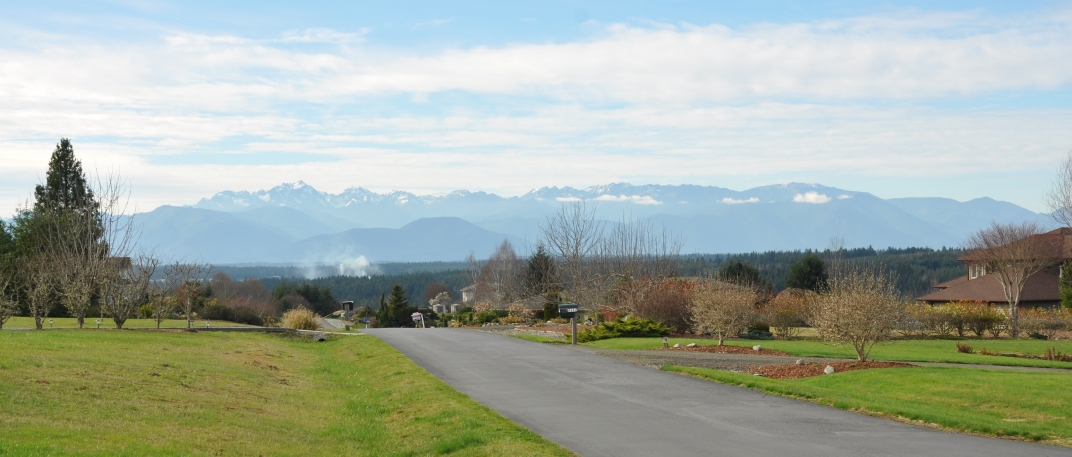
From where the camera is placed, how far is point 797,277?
68312 mm

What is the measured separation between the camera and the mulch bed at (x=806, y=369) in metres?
21.1

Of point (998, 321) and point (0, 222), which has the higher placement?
point (0, 222)

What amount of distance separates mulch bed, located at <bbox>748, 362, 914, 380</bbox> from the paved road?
8.89 ft

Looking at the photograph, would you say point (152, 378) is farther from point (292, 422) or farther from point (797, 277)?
point (797, 277)

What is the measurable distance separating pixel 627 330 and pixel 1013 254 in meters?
23.6

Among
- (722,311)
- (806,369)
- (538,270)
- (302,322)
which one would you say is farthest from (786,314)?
(538,270)

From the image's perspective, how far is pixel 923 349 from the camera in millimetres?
30344

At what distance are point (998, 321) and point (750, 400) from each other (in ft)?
94.6

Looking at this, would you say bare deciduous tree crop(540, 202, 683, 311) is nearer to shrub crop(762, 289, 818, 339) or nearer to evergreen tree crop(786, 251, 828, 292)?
shrub crop(762, 289, 818, 339)

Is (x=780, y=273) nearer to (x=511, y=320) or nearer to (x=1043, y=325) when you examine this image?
(x=511, y=320)

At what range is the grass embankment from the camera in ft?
36.5

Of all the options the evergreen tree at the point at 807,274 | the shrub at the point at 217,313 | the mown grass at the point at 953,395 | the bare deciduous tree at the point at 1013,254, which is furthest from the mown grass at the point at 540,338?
the evergreen tree at the point at 807,274

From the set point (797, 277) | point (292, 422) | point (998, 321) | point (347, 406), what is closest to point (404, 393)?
point (347, 406)

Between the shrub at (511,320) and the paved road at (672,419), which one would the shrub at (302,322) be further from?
the paved road at (672,419)
